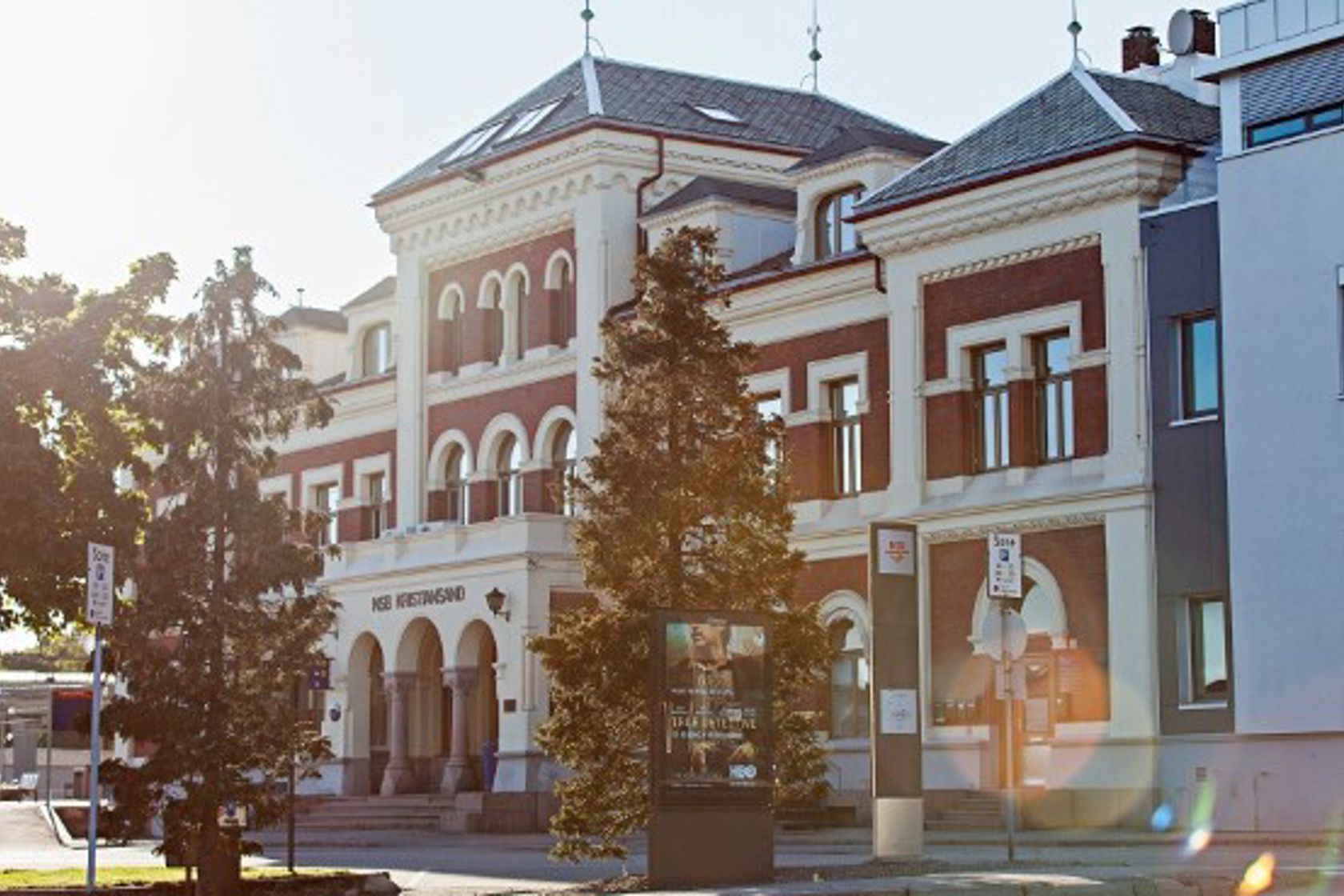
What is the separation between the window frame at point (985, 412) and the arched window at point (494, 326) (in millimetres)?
15248

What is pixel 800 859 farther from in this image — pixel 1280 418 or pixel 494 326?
pixel 494 326

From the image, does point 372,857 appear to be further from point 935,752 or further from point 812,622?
point 812,622

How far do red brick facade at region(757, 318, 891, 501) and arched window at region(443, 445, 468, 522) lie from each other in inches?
421

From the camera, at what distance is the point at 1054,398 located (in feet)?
130

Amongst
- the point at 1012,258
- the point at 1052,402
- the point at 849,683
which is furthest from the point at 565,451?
the point at 1052,402

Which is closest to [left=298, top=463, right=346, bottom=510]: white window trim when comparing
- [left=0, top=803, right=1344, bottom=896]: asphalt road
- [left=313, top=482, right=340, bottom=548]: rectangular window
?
[left=313, top=482, right=340, bottom=548]: rectangular window

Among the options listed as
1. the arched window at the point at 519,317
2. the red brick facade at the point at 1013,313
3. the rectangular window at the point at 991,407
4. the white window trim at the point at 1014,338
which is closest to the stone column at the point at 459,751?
the arched window at the point at 519,317

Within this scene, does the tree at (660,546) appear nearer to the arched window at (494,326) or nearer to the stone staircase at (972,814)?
the stone staircase at (972,814)

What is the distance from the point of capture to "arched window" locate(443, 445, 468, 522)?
54562 mm

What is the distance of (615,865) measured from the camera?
32.0m

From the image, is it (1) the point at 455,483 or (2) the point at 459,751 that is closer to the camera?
(2) the point at 459,751

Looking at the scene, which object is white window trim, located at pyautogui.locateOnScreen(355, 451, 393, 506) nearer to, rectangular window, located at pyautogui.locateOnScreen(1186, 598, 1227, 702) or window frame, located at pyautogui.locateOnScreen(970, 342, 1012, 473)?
window frame, located at pyautogui.locateOnScreen(970, 342, 1012, 473)

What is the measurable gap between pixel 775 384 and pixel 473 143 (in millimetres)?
12563

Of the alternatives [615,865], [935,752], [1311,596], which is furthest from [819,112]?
[615,865]
